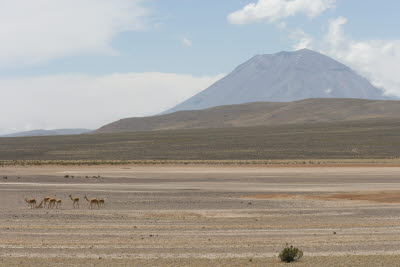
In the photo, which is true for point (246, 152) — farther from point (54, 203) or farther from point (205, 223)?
point (205, 223)

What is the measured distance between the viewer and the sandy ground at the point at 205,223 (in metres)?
12.6

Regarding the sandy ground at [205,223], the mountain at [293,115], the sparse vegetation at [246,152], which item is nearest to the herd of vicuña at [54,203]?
the sandy ground at [205,223]

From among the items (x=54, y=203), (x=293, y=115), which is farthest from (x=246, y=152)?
(x=293, y=115)

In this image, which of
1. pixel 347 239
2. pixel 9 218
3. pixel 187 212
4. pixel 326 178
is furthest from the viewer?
pixel 326 178

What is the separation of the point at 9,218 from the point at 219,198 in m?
11.8

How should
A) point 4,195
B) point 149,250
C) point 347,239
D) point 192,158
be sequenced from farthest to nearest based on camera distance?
1. point 192,158
2. point 4,195
3. point 347,239
4. point 149,250

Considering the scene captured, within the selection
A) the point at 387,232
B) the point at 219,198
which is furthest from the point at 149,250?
the point at 219,198

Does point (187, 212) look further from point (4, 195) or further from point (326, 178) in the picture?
point (326, 178)

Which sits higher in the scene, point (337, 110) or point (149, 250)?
point (337, 110)

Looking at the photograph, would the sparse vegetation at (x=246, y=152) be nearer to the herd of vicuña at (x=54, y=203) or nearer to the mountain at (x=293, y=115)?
the herd of vicuña at (x=54, y=203)

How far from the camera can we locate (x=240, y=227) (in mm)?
17969

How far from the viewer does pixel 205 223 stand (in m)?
19.1

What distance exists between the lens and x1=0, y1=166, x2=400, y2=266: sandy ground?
12.6 meters

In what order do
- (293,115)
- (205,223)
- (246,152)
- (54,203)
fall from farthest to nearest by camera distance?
(293,115) < (246,152) < (54,203) < (205,223)
